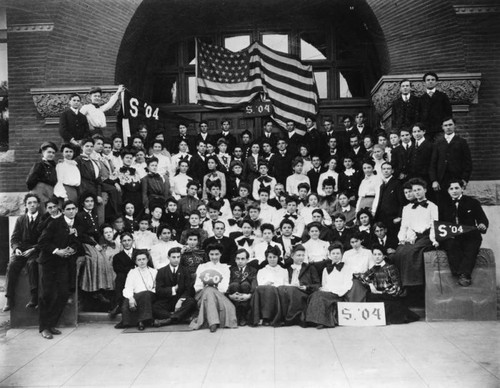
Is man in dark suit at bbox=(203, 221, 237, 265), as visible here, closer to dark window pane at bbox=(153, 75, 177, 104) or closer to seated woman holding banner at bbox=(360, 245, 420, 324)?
seated woman holding banner at bbox=(360, 245, 420, 324)

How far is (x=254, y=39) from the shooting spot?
38.6 feet

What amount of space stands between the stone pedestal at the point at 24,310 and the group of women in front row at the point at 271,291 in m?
0.78

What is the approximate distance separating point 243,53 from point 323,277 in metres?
6.08

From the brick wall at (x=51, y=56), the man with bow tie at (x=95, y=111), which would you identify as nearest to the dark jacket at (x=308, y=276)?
the man with bow tie at (x=95, y=111)

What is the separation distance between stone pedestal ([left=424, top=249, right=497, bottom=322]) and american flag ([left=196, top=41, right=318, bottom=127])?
533 cm

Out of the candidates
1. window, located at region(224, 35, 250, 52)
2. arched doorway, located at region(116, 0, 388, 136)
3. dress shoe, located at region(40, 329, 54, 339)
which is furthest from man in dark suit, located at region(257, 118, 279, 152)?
dress shoe, located at region(40, 329, 54, 339)

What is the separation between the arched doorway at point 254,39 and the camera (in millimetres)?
11242

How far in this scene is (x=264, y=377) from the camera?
462 cm

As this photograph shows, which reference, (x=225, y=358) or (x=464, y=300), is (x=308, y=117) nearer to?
(x=464, y=300)

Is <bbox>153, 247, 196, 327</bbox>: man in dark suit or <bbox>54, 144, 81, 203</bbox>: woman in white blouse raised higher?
<bbox>54, 144, 81, 203</bbox>: woman in white blouse

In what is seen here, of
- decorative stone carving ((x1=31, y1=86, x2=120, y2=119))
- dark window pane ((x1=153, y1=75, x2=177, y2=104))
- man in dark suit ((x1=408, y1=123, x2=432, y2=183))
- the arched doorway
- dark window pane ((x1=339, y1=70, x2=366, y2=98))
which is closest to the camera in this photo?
man in dark suit ((x1=408, y1=123, x2=432, y2=183))

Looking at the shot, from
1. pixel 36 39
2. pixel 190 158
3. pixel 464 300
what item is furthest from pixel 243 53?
pixel 464 300

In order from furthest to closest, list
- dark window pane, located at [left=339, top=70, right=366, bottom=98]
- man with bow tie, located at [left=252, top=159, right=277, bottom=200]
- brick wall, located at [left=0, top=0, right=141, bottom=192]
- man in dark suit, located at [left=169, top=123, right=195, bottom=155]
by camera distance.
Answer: dark window pane, located at [left=339, top=70, right=366, bottom=98] < man in dark suit, located at [left=169, top=123, right=195, bottom=155] < brick wall, located at [left=0, top=0, right=141, bottom=192] < man with bow tie, located at [left=252, top=159, right=277, bottom=200]

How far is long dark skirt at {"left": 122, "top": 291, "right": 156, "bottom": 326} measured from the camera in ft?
21.2
